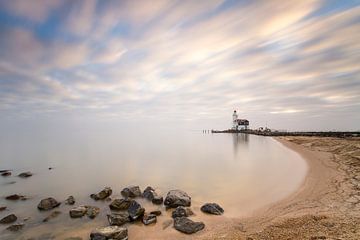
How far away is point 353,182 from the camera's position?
16.9 m

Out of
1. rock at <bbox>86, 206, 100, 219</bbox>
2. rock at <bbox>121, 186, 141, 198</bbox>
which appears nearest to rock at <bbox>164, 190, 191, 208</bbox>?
rock at <bbox>121, 186, 141, 198</bbox>

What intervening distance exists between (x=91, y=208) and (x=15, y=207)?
6424mm

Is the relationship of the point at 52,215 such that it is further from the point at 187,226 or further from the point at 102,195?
the point at 187,226

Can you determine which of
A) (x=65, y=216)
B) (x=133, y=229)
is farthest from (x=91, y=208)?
(x=133, y=229)

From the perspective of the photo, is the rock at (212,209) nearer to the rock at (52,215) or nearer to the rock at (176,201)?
the rock at (176,201)

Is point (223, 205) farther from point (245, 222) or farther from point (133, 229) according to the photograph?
point (133, 229)

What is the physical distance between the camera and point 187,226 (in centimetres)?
1102

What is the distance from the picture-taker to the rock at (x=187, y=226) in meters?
10.8

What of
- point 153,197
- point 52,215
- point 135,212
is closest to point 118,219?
point 135,212

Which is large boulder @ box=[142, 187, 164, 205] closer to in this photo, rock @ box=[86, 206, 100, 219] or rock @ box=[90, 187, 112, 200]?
rock @ box=[90, 187, 112, 200]

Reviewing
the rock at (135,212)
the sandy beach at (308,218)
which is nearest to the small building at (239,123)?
the sandy beach at (308,218)

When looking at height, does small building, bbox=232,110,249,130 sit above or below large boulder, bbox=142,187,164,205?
above

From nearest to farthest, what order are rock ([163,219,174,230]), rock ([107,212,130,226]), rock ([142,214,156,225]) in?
1. rock ([163,219,174,230])
2. rock ([107,212,130,226])
3. rock ([142,214,156,225])

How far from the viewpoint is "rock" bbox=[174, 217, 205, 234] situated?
10.8 m
